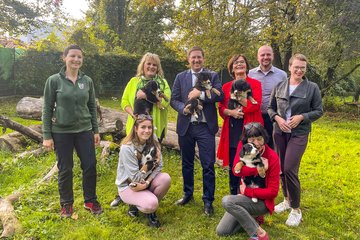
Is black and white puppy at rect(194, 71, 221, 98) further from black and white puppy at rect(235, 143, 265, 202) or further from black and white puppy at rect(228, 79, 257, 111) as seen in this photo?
black and white puppy at rect(235, 143, 265, 202)

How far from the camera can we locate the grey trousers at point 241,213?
3234 millimetres

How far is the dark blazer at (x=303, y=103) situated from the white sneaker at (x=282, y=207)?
3.46 feet

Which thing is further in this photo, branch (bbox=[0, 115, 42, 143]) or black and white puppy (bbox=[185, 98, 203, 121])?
branch (bbox=[0, 115, 42, 143])

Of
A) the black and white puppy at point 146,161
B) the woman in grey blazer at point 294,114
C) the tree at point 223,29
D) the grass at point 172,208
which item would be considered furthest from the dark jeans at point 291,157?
the tree at point 223,29

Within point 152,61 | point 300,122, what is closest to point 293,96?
point 300,122

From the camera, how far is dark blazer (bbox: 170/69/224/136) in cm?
382

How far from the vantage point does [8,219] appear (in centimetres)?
341

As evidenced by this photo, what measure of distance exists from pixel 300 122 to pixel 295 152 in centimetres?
36

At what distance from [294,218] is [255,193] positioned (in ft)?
2.91

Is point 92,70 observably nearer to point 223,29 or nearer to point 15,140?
point 223,29

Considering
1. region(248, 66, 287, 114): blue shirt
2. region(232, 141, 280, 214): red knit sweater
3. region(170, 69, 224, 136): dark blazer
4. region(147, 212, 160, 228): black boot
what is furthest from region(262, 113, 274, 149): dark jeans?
region(147, 212, 160, 228): black boot

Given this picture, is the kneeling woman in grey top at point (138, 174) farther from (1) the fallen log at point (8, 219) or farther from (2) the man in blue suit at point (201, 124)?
(1) the fallen log at point (8, 219)

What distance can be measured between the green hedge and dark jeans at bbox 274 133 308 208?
11885mm

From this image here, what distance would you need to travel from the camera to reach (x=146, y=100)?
390 centimetres
